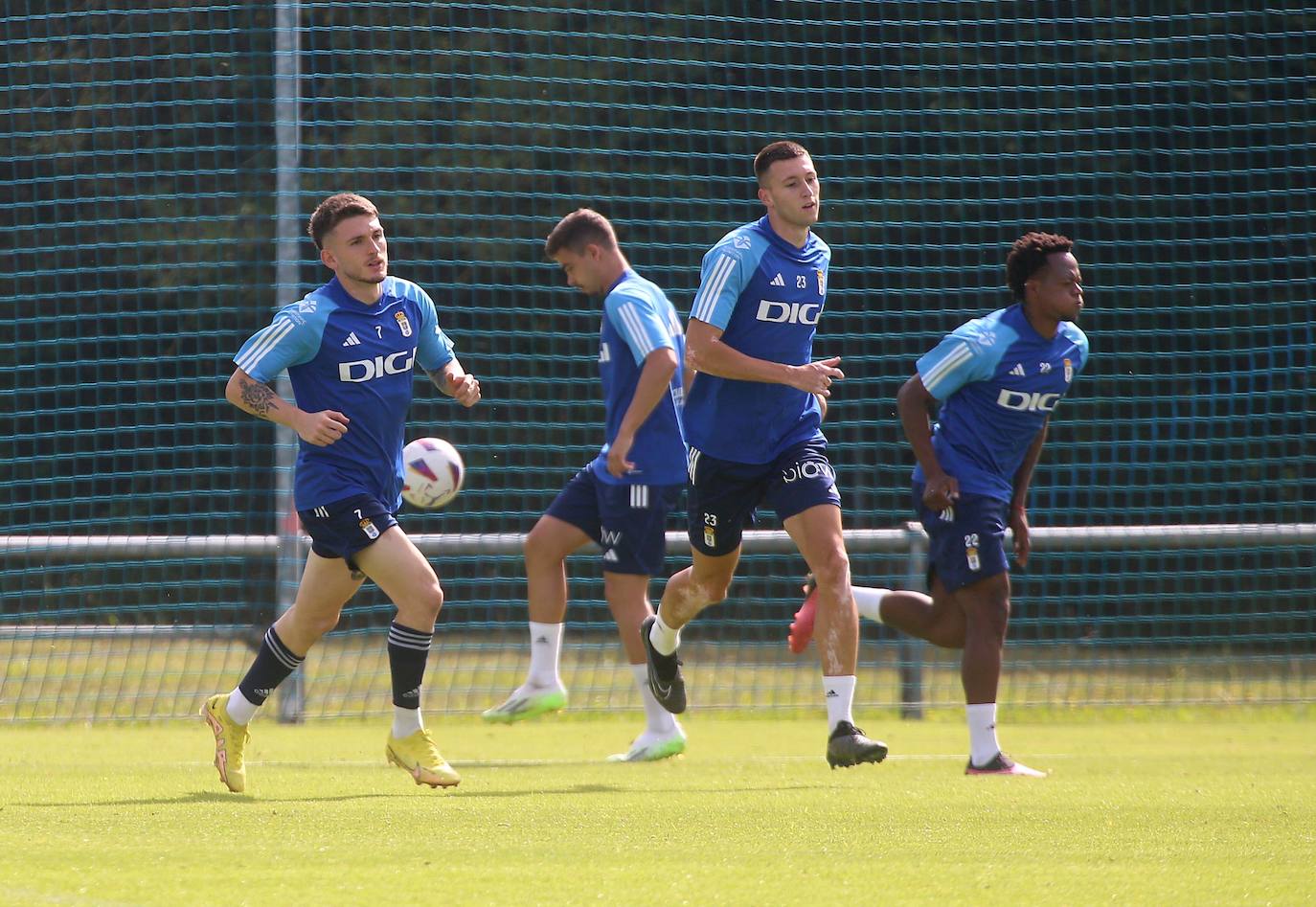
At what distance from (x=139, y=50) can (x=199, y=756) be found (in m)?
5.33

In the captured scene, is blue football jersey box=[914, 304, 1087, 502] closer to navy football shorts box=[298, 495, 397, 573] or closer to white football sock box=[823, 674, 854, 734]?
white football sock box=[823, 674, 854, 734]

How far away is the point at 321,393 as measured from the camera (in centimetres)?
588

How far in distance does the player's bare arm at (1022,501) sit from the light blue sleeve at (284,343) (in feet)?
10.2

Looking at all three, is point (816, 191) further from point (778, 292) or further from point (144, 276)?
point (144, 276)

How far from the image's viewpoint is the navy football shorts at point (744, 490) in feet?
20.5

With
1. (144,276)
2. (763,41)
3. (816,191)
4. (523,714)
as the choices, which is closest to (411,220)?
(144,276)

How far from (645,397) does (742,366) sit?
0.66 meters

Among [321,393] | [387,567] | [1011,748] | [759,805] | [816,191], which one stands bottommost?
[1011,748]

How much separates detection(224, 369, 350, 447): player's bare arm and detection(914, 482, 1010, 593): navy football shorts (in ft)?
8.38

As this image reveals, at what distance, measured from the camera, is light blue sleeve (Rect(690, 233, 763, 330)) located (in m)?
6.25

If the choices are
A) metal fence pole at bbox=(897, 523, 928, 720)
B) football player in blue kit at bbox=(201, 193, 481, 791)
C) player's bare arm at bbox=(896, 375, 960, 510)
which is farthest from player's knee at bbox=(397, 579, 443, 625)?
metal fence pole at bbox=(897, 523, 928, 720)

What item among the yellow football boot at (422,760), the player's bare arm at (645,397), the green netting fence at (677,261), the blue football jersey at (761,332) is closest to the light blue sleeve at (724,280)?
the blue football jersey at (761,332)

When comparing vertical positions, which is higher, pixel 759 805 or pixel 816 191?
pixel 816 191

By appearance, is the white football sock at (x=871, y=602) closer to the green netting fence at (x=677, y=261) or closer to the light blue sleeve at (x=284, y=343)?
the green netting fence at (x=677, y=261)
